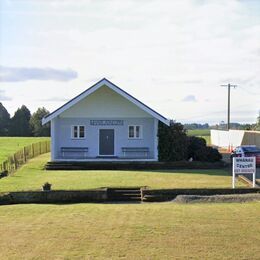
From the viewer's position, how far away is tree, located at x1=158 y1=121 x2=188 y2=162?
3794cm

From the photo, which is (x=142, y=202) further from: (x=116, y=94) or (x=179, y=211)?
(x=116, y=94)

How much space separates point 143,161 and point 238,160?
14.4 metres

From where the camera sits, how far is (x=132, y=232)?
41.6ft

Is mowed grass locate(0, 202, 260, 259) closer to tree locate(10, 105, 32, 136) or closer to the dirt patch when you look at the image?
→ the dirt patch

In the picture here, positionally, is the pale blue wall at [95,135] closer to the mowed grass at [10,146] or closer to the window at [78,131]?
the window at [78,131]

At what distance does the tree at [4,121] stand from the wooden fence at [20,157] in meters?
67.6

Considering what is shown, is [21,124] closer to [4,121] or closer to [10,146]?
[4,121]

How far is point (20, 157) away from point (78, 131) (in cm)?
570

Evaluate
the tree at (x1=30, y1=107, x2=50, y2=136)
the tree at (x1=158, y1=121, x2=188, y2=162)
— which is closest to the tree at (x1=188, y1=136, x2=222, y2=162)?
the tree at (x1=158, y1=121, x2=188, y2=162)

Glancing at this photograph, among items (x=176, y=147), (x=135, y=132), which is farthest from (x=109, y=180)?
(x=135, y=132)

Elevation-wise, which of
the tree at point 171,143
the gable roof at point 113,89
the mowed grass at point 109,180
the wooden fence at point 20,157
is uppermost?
the gable roof at point 113,89

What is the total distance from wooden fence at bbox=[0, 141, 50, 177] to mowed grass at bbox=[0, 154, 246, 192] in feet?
2.50

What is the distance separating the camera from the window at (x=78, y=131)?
38.8 meters

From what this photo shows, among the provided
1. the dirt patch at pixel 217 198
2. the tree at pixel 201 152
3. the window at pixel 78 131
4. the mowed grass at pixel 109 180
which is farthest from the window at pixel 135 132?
the dirt patch at pixel 217 198
